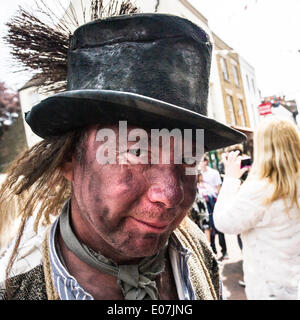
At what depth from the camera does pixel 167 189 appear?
2.72 feet

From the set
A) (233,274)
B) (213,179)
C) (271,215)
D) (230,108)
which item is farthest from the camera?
(230,108)

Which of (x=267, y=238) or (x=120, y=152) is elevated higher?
(x=120, y=152)

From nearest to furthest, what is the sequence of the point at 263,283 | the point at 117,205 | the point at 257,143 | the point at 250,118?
the point at 117,205 < the point at 263,283 < the point at 257,143 < the point at 250,118

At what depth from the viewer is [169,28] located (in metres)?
0.88

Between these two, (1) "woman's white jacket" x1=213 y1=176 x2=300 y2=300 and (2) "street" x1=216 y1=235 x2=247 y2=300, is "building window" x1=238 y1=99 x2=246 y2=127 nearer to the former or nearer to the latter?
(2) "street" x1=216 y1=235 x2=247 y2=300

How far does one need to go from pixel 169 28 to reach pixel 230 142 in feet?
1.62

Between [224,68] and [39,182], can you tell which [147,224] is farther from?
[224,68]

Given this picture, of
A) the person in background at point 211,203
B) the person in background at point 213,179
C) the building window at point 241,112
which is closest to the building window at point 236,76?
the building window at point 241,112

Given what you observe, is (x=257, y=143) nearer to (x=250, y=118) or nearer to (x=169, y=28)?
(x=169, y=28)

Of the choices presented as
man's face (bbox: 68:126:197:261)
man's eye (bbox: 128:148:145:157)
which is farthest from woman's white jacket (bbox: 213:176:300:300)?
man's eye (bbox: 128:148:145:157)

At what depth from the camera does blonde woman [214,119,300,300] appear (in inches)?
69.6

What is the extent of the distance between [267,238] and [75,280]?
1344 mm

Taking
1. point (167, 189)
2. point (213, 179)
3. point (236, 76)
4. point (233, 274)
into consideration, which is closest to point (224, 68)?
point (236, 76)
